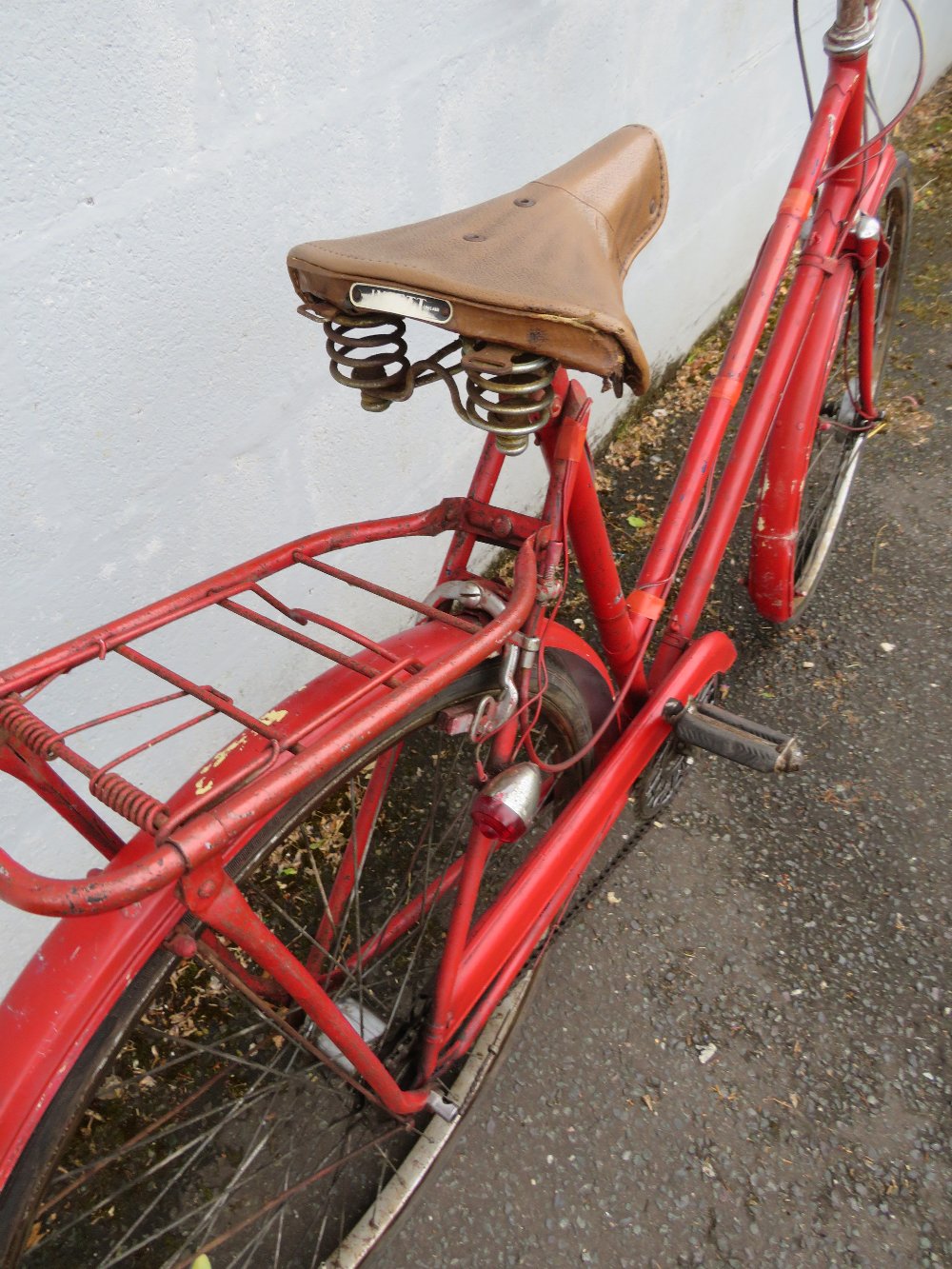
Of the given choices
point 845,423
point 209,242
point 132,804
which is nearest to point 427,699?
point 132,804

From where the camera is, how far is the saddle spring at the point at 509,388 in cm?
102

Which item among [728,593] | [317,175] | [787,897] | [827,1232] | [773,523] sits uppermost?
[317,175]

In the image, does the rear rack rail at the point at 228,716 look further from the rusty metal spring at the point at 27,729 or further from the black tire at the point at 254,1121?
the black tire at the point at 254,1121

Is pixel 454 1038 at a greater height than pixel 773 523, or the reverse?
pixel 773 523

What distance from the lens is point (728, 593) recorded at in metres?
2.71

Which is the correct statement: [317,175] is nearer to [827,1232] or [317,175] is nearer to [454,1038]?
[454,1038]

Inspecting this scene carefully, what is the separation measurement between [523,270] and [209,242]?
76cm

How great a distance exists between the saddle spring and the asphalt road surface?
51.3 inches

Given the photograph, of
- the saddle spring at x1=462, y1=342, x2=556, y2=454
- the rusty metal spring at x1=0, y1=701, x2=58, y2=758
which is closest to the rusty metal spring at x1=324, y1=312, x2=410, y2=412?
the saddle spring at x1=462, y1=342, x2=556, y2=454

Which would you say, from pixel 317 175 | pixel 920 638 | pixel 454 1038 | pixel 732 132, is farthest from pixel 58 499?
pixel 732 132

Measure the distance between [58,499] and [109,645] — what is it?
0.56 meters

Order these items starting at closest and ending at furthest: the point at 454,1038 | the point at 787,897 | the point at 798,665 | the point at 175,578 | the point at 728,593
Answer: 1. the point at 454,1038
2. the point at 175,578
3. the point at 787,897
4. the point at 798,665
5. the point at 728,593

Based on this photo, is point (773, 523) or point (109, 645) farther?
point (773, 523)

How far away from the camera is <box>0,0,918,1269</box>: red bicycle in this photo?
961mm
